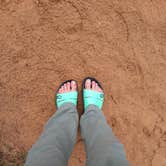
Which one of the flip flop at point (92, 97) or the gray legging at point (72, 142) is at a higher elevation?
→ the flip flop at point (92, 97)

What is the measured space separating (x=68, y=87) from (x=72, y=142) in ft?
1.45

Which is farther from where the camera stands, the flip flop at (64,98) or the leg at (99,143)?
the flip flop at (64,98)

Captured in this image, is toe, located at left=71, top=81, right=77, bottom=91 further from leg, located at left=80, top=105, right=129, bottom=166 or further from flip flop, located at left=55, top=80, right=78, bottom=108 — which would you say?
leg, located at left=80, top=105, right=129, bottom=166

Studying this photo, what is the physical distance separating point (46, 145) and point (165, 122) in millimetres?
990

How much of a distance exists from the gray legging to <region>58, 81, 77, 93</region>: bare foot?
130 mm

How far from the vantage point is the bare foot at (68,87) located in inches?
66.1

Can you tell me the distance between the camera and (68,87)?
5.52ft

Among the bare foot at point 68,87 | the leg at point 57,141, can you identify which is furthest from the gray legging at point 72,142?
the bare foot at point 68,87

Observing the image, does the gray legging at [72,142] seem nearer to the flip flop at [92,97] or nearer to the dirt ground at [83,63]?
the flip flop at [92,97]

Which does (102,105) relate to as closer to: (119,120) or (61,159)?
(119,120)

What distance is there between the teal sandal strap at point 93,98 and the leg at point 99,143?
0.11 m

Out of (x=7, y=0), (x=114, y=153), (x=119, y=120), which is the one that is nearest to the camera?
(x=114, y=153)

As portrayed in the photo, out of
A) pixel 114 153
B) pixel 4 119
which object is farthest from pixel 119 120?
pixel 4 119

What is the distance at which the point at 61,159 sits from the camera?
3.96ft
